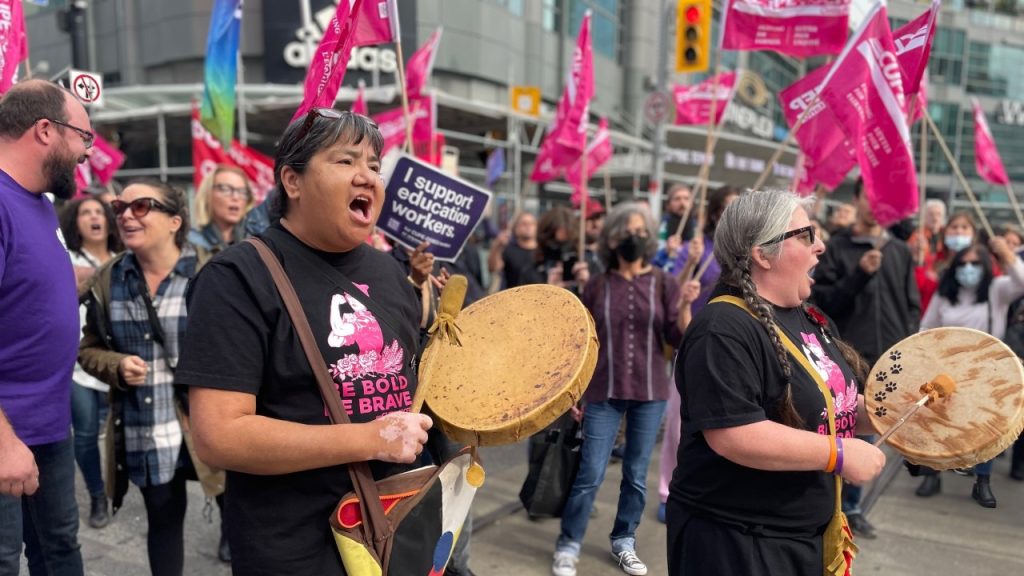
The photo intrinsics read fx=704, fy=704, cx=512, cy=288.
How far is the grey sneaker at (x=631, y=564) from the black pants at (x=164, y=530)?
2.16m

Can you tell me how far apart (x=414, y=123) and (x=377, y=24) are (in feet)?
16.1

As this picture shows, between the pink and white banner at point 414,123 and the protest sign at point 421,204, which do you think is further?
the pink and white banner at point 414,123

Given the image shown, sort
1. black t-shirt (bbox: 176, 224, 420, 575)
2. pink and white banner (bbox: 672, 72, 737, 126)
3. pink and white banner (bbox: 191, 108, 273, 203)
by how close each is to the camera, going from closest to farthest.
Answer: black t-shirt (bbox: 176, 224, 420, 575)
pink and white banner (bbox: 191, 108, 273, 203)
pink and white banner (bbox: 672, 72, 737, 126)

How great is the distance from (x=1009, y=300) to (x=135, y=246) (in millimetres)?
5824

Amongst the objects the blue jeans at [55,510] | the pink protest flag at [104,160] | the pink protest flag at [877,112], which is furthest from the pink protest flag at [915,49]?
the pink protest flag at [104,160]

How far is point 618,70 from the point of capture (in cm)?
2994

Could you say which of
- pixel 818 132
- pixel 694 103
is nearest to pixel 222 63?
pixel 818 132

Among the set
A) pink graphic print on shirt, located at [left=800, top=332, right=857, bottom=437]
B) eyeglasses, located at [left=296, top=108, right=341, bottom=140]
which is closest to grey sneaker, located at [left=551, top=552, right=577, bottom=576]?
pink graphic print on shirt, located at [left=800, top=332, right=857, bottom=437]

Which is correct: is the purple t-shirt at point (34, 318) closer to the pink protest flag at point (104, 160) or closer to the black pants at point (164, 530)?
the black pants at point (164, 530)

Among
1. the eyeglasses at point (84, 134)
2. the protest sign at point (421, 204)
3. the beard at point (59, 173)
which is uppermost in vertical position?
the eyeglasses at point (84, 134)

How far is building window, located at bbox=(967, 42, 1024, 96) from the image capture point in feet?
156

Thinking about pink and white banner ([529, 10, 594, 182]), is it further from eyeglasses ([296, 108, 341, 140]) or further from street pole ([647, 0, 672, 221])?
eyeglasses ([296, 108, 341, 140])

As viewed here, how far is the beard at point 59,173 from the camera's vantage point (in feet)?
7.44

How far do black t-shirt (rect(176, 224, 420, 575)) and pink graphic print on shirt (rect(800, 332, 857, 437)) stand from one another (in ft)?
3.78
